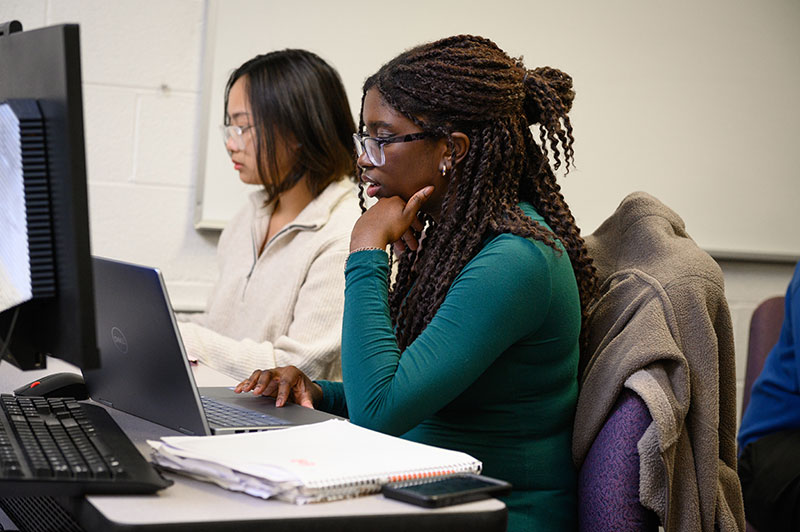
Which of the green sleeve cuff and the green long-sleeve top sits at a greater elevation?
the green long-sleeve top

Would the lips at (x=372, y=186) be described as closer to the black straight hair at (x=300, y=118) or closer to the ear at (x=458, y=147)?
the ear at (x=458, y=147)

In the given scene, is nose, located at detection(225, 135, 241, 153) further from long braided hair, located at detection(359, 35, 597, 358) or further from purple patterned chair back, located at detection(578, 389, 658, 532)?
purple patterned chair back, located at detection(578, 389, 658, 532)

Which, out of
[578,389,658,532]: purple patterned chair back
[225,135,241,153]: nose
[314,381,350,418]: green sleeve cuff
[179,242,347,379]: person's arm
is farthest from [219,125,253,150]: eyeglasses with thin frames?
[578,389,658,532]: purple patterned chair back

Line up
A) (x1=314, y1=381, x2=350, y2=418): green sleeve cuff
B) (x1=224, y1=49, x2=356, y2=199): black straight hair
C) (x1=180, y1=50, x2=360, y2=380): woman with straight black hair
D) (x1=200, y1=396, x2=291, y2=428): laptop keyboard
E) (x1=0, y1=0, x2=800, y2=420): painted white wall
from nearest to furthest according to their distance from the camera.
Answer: (x1=200, y1=396, x2=291, y2=428): laptop keyboard
(x1=314, y1=381, x2=350, y2=418): green sleeve cuff
(x1=180, y1=50, x2=360, y2=380): woman with straight black hair
(x1=224, y1=49, x2=356, y2=199): black straight hair
(x1=0, y1=0, x2=800, y2=420): painted white wall

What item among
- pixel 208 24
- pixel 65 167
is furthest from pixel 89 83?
pixel 65 167

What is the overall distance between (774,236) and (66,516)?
2.55 metres

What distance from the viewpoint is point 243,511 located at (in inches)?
27.9

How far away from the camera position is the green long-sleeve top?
110 centimetres

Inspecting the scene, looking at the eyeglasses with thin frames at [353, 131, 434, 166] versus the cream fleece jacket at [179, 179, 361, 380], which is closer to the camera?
the eyeglasses with thin frames at [353, 131, 434, 166]

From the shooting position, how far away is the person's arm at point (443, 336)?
1.09 m

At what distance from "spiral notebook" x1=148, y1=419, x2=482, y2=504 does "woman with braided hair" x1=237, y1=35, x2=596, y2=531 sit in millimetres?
207

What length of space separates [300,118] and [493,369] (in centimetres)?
101

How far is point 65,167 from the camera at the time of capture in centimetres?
72

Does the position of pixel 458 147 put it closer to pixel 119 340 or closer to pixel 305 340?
pixel 119 340
